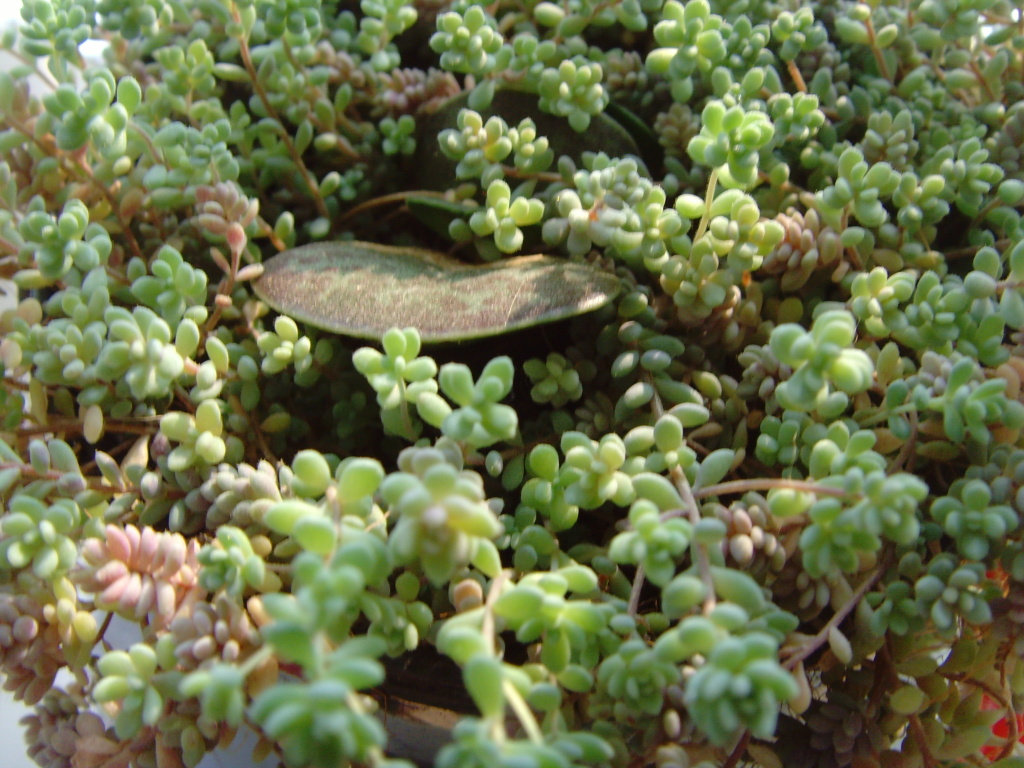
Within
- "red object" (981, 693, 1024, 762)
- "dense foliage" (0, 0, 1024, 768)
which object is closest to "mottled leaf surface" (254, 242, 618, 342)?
"dense foliage" (0, 0, 1024, 768)

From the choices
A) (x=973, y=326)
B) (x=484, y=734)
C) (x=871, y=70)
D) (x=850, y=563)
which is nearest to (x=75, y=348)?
(x=484, y=734)

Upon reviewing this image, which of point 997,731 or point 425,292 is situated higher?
point 425,292

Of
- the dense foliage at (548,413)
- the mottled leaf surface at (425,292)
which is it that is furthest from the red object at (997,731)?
the mottled leaf surface at (425,292)

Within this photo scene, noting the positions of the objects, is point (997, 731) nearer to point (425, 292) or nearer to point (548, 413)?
point (548, 413)

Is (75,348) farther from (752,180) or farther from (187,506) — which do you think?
(752,180)

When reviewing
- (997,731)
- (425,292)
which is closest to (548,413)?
(425,292)

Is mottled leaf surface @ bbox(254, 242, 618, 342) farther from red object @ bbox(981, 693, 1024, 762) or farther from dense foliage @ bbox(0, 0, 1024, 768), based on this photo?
red object @ bbox(981, 693, 1024, 762)
